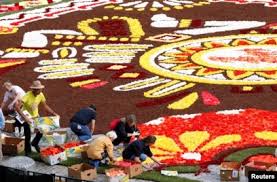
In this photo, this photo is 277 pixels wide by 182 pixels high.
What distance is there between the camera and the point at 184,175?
15.3m

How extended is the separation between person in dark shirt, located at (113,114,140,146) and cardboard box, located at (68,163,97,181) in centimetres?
169

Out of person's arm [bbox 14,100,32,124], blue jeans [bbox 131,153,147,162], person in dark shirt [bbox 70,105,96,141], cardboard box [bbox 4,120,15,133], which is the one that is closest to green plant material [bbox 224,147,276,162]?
blue jeans [bbox 131,153,147,162]

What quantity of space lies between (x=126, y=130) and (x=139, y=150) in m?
1.33

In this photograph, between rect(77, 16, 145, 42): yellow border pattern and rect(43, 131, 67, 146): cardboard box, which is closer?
rect(43, 131, 67, 146): cardboard box

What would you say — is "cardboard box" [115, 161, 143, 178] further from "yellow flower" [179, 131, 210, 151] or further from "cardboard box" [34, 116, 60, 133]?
"cardboard box" [34, 116, 60, 133]

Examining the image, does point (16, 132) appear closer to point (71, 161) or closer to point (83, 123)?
point (83, 123)

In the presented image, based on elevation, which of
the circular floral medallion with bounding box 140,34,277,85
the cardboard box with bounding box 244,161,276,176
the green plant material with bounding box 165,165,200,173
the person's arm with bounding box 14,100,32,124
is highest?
the person's arm with bounding box 14,100,32,124

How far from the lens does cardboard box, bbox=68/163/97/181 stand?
590 inches

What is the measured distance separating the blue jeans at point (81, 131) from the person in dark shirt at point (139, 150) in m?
1.71

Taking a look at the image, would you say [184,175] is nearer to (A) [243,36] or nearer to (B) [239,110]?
(B) [239,110]

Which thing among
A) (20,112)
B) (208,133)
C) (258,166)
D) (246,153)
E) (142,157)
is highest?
(20,112)

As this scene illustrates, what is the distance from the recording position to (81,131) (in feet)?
56.8

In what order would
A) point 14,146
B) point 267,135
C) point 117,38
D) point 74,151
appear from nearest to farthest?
point 74,151, point 14,146, point 267,135, point 117,38

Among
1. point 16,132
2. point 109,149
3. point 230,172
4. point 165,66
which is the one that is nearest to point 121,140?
point 109,149
